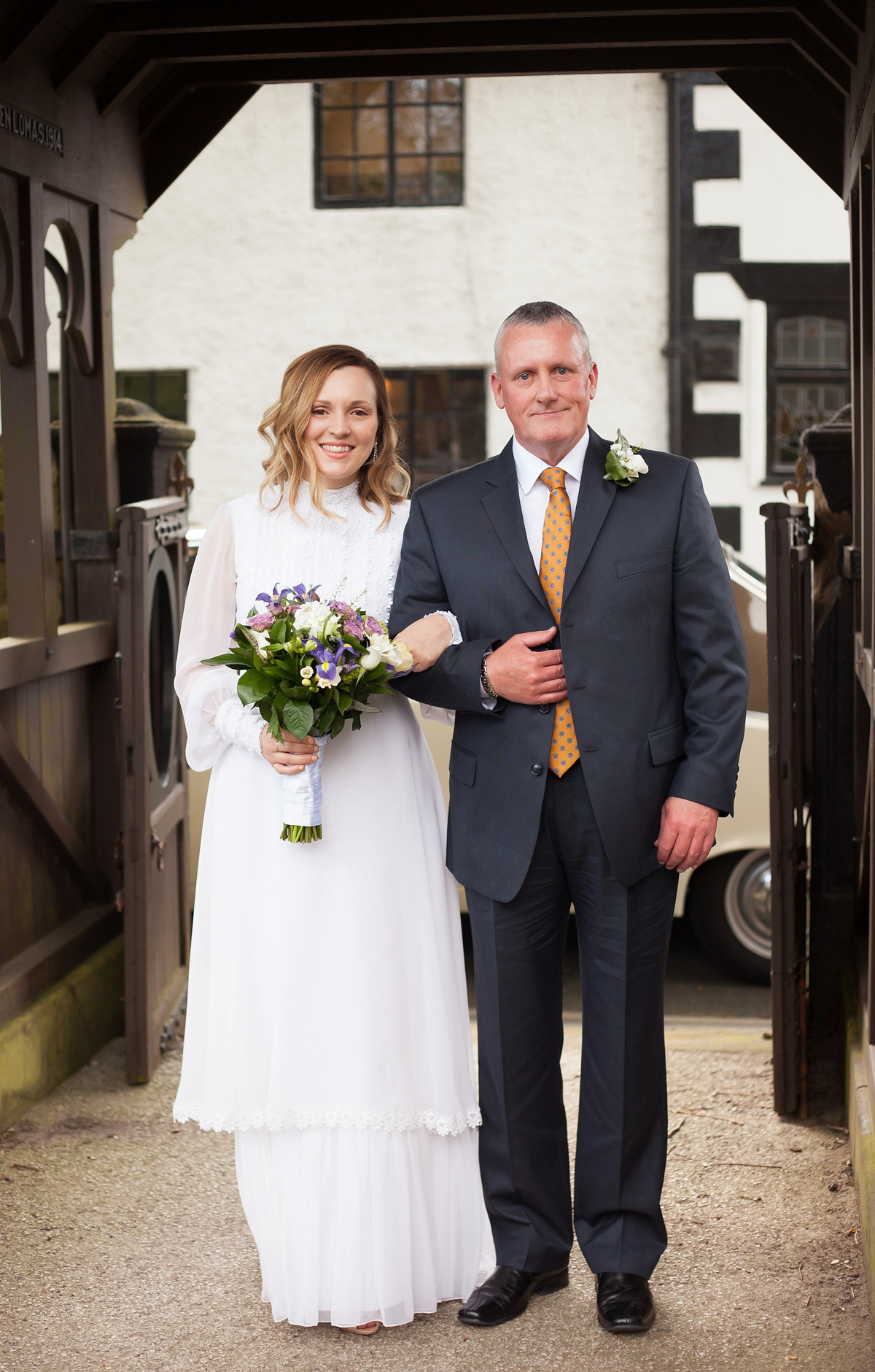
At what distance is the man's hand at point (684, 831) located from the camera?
320cm

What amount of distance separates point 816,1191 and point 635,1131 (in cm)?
109

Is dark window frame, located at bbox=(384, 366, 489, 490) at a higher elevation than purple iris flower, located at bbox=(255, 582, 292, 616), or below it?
higher

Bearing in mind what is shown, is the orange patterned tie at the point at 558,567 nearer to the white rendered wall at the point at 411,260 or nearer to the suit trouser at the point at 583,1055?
the suit trouser at the point at 583,1055

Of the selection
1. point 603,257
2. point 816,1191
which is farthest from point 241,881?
point 603,257

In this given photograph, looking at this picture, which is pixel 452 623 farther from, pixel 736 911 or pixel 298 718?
pixel 736 911

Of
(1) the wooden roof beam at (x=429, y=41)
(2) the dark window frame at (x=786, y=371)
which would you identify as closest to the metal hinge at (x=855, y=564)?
(1) the wooden roof beam at (x=429, y=41)

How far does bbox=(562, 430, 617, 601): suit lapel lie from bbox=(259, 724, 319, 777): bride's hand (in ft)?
2.20

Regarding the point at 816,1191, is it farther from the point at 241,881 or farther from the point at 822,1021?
the point at 241,881

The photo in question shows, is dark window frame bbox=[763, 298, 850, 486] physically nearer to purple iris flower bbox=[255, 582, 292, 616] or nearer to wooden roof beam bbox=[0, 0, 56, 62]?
wooden roof beam bbox=[0, 0, 56, 62]

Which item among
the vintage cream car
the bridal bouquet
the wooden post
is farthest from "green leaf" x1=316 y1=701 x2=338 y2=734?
the vintage cream car

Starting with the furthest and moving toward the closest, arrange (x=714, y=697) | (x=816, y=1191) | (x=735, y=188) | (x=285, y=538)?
(x=735, y=188) → (x=816, y=1191) → (x=285, y=538) → (x=714, y=697)

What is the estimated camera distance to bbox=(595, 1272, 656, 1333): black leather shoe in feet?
10.9

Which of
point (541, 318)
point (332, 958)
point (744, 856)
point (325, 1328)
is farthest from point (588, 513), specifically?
point (744, 856)

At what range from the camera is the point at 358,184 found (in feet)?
48.8
